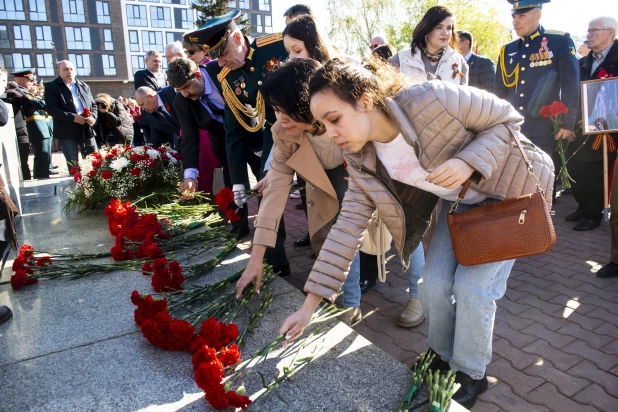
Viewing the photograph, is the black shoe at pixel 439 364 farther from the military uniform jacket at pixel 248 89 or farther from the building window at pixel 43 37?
the building window at pixel 43 37

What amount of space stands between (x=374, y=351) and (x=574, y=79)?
3.62 m

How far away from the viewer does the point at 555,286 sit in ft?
11.3

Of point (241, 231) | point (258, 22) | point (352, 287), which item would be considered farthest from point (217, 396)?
point (258, 22)

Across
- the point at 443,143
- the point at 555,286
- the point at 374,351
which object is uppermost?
the point at 443,143

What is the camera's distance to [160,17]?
64125 millimetres

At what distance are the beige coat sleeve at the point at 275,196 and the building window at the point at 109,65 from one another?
61199 millimetres

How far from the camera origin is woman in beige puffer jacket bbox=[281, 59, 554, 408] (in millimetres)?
1688

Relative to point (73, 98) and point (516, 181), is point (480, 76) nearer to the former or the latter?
point (516, 181)

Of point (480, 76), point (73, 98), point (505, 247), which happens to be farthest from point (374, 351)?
point (73, 98)

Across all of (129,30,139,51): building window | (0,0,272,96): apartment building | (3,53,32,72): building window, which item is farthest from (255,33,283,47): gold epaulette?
(129,30,139,51): building window

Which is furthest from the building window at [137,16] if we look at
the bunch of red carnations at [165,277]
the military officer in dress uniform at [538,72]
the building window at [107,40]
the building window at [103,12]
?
the bunch of red carnations at [165,277]

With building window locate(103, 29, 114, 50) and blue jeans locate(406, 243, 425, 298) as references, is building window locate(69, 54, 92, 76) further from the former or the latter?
blue jeans locate(406, 243, 425, 298)

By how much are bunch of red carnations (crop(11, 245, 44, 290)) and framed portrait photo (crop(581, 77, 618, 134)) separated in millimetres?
4234

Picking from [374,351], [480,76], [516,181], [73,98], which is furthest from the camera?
[73,98]
